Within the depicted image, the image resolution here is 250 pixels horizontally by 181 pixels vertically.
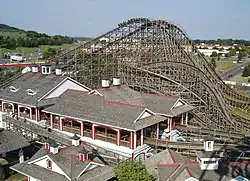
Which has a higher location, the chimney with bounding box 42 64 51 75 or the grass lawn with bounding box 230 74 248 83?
the chimney with bounding box 42 64 51 75

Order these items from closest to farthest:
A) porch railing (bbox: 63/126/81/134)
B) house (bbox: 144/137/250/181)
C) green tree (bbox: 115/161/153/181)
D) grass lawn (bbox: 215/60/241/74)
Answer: house (bbox: 144/137/250/181) < green tree (bbox: 115/161/153/181) < porch railing (bbox: 63/126/81/134) < grass lawn (bbox: 215/60/241/74)

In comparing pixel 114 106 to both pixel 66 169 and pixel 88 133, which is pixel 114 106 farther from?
pixel 66 169

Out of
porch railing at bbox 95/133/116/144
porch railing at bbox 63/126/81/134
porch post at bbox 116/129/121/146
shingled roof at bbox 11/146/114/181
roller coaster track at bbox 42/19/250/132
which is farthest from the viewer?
roller coaster track at bbox 42/19/250/132

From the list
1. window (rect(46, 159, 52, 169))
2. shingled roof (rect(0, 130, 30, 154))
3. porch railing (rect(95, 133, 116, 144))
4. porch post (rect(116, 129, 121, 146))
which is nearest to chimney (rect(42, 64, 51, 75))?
shingled roof (rect(0, 130, 30, 154))

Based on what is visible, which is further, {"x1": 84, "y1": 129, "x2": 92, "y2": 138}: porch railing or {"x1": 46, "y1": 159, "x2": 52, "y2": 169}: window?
{"x1": 84, "y1": 129, "x2": 92, "y2": 138}: porch railing

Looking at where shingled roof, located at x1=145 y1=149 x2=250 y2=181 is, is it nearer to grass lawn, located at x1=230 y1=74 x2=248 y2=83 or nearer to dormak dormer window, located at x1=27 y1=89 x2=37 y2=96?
dormak dormer window, located at x1=27 y1=89 x2=37 y2=96

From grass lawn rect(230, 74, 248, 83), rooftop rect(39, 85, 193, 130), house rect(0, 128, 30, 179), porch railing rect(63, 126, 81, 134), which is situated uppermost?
rooftop rect(39, 85, 193, 130)

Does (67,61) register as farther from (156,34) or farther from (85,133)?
(85,133)
